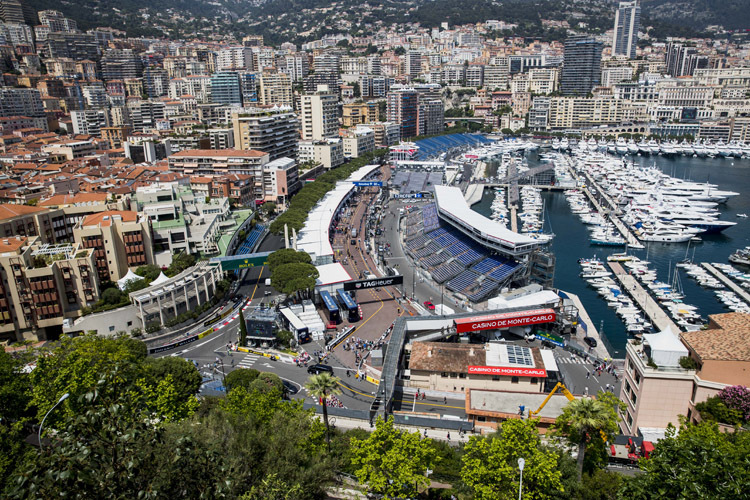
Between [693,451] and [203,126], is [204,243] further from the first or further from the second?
[203,126]

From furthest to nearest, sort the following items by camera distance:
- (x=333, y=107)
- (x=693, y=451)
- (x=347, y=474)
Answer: (x=333, y=107), (x=347, y=474), (x=693, y=451)

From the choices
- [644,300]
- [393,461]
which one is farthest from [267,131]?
[393,461]

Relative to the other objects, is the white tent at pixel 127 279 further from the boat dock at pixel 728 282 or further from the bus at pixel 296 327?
the boat dock at pixel 728 282

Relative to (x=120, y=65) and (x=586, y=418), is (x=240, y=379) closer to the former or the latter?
(x=586, y=418)

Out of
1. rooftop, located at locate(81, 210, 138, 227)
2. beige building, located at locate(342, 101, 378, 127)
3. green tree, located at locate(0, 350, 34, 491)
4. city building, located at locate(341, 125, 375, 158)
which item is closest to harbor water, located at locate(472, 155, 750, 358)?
city building, located at locate(341, 125, 375, 158)

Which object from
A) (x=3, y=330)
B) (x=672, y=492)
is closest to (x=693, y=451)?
(x=672, y=492)

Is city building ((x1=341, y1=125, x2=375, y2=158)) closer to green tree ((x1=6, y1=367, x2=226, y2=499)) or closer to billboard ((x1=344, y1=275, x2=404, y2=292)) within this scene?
billboard ((x1=344, y1=275, x2=404, y2=292))
